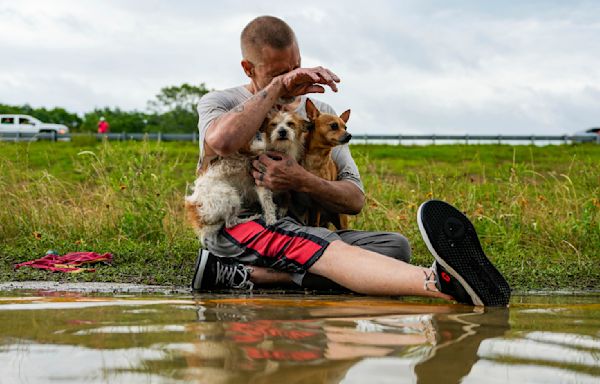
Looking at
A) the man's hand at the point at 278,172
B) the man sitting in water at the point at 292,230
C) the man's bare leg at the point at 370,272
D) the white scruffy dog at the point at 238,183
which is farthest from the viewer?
Answer: the white scruffy dog at the point at 238,183

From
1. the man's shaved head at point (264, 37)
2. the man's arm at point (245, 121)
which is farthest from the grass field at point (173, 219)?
the man's shaved head at point (264, 37)

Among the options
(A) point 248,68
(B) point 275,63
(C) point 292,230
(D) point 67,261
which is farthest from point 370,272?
(D) point 67,261

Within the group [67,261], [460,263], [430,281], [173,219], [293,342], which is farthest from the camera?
[173,219]

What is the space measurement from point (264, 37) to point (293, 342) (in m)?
2.92

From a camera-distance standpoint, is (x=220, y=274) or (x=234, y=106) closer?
(x=220, y=274)

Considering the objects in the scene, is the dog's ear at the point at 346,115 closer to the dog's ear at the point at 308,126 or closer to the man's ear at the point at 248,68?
the dog's ear at the point at 308,126

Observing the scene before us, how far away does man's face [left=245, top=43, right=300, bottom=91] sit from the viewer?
219 inches

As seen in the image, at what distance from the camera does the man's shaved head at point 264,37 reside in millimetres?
5547

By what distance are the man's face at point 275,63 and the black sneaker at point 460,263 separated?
1.53 metres

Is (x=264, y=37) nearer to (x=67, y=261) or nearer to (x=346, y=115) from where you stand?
(x=346, y=115)

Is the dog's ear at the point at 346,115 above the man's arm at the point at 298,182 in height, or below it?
above

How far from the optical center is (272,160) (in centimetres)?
550

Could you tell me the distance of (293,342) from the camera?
309cm

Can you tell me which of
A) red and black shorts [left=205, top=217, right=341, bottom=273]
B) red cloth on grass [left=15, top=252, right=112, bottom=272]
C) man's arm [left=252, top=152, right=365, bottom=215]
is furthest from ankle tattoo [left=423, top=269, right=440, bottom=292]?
red cloth on grass [left=15, top=252, right=112, bottom=272]
